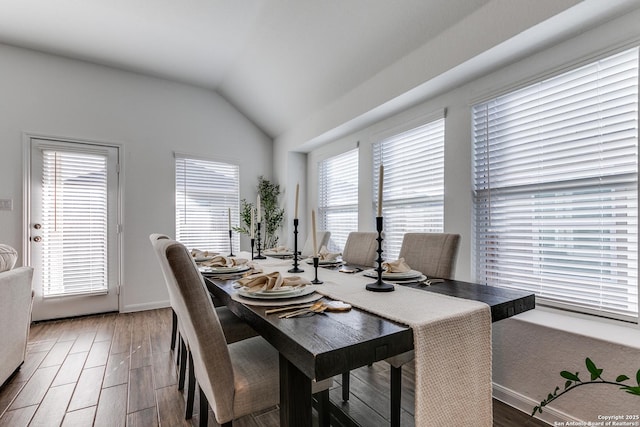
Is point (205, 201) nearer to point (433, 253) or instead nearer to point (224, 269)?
point (224, 269)

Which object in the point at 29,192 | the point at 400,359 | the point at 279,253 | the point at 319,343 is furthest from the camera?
the point at 29,192

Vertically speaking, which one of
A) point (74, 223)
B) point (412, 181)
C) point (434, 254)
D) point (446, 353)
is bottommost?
point (446, 353)

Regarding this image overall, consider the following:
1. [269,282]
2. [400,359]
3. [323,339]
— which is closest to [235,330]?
[269,282]

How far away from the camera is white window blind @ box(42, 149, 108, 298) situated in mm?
3578

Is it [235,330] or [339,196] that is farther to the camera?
[339,196]

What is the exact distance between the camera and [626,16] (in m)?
1.72

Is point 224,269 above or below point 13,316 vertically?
above

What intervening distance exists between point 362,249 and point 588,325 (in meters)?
1.46

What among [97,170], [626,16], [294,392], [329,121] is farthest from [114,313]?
[626,16]

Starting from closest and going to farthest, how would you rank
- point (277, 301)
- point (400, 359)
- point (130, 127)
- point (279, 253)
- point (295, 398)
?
1. point (295, 398)
2. point (277, 301)
3. point (400, 359)
4. point (279, 253)
5. point (130, 127)

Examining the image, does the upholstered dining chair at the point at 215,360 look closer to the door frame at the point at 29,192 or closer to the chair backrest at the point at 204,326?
the chair backrest at the point at 204,326

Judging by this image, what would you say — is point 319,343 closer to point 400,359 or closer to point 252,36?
point 400,359

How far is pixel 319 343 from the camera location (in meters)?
0.88

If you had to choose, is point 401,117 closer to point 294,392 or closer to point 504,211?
point 504,211
